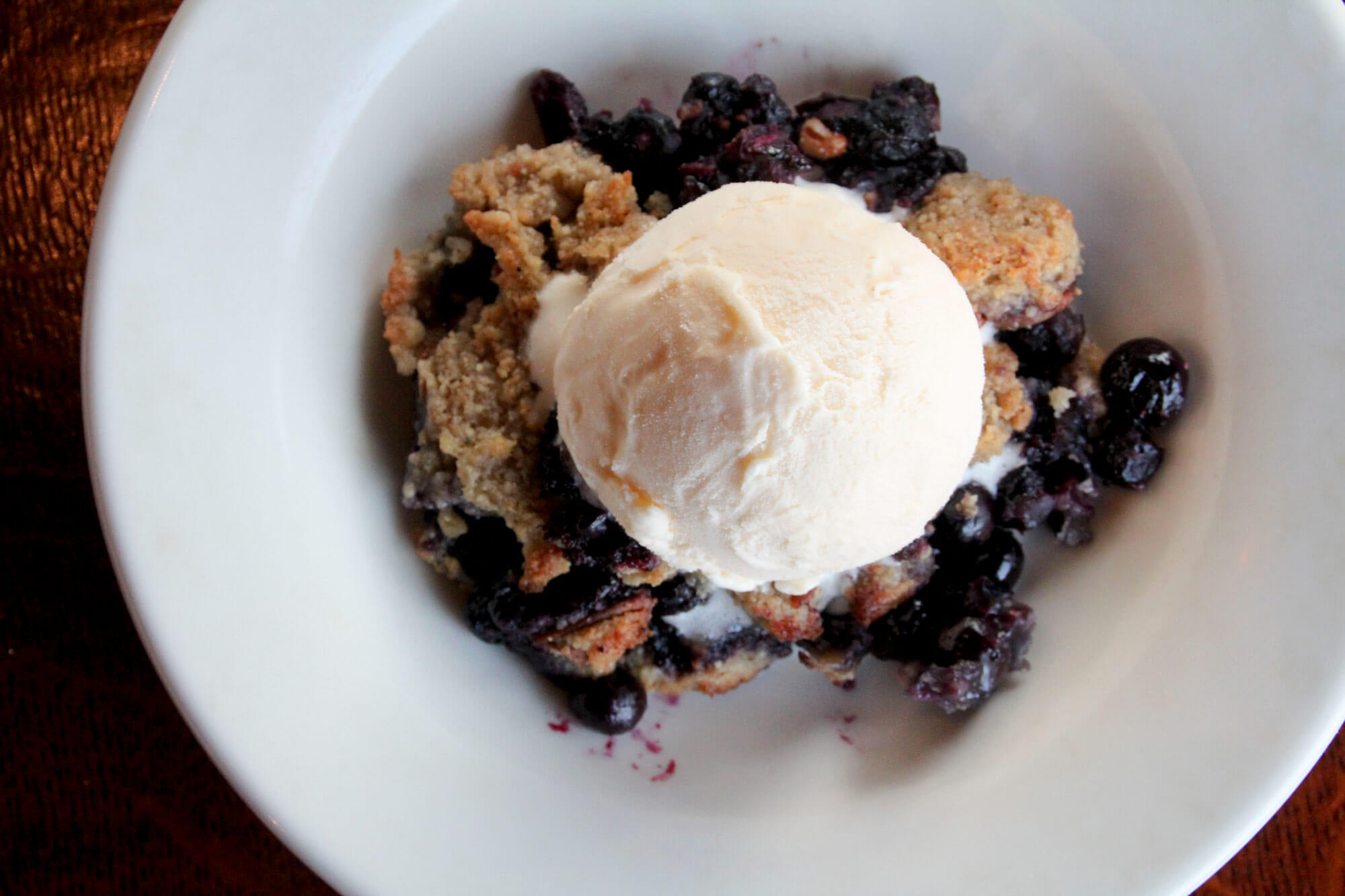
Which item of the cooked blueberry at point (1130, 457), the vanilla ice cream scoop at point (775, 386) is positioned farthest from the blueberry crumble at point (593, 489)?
the vanilla ice cream scoop at point (775, 386)

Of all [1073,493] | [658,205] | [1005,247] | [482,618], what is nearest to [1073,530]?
[1073,493]

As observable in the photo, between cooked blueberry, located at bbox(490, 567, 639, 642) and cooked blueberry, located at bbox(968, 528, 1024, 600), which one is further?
cooked blueberry, located at bbox(968, 528, 1024, 600)

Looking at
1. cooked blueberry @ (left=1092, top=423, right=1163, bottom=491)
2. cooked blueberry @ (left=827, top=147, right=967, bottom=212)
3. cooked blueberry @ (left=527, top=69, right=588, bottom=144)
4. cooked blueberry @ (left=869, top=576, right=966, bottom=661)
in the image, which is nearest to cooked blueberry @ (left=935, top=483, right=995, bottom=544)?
cooked blueberry @ (left=869, top=576, right=966, bottom=661)

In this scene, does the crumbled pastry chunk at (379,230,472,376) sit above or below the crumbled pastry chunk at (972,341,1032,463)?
below

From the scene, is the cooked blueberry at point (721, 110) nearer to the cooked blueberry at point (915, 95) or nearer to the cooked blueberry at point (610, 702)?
the cooked blueberry at point (915, 95)

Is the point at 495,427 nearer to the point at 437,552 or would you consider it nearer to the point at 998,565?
the point at 437,552

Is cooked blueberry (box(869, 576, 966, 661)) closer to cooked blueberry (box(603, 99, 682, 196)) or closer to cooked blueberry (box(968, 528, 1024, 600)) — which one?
cooked blueberry (box(968, 528, 1024, 600))
